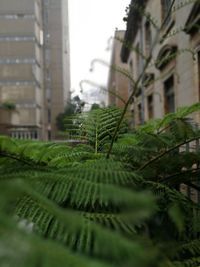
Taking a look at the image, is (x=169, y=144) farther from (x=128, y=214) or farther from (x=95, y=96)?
(x=128, y=214)

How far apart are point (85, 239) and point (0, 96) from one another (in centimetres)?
5039

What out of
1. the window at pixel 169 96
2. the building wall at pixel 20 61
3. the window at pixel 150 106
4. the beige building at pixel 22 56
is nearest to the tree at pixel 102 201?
the window at pixel 169 96

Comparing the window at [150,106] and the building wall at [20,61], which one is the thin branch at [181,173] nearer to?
the window at [150,106]

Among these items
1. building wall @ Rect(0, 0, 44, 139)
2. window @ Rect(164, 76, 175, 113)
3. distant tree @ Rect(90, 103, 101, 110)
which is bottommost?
distant tree @ Rect(90, 103, 101, 110)

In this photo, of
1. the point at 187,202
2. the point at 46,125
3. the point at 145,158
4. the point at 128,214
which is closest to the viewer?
the point at 128,214

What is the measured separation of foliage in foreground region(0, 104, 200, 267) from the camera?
41cm

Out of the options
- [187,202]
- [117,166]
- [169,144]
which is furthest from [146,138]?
[117,166]

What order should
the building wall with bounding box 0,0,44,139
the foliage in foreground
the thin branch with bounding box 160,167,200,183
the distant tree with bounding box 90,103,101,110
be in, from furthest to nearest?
the building wall with bounding box 0,0,44,139, the distant tree with bounding box 90,103,101,110, the thin branch with bounding box 160,167,200,183, the foliage in foreground

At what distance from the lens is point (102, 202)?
791 millimetres

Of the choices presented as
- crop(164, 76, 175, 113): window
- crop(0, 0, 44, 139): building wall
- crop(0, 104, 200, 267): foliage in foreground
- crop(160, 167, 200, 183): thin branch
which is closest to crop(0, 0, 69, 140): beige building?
crop(0, 0, 44, 139): building wall

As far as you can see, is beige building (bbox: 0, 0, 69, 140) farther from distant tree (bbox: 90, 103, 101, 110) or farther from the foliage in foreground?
the foliage in foreground

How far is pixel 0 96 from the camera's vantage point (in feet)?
164

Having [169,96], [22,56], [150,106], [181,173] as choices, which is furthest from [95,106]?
[22,56]

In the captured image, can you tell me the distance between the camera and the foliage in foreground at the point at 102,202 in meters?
0.41
